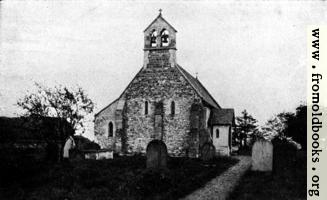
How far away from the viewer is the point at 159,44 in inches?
1267

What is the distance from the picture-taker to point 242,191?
41.1 feet

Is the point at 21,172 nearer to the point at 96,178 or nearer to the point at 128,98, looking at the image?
the point at 96,178

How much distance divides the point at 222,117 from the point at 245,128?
23.0 m

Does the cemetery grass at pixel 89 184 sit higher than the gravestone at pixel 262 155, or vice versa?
the gravestone at pixel 262 155

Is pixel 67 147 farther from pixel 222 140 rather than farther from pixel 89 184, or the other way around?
pixel 222 140

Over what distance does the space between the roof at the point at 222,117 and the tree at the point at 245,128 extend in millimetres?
19515

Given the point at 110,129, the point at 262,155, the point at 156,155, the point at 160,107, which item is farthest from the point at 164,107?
the point at 156,155

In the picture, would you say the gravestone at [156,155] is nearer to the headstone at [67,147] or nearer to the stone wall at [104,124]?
the headstone at [67,147]

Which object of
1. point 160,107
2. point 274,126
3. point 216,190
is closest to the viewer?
point 216,190

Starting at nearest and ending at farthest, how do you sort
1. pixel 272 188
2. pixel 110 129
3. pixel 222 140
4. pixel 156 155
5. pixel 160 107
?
pixel 272 188
pixel 156 155
pixel 160 107
pixel 110 129
pixel 222 140

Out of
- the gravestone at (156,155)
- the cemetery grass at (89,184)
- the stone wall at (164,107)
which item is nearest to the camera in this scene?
the cemetery grass at (89,184)

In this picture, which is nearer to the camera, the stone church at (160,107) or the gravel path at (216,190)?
the gravel path at (216,190)

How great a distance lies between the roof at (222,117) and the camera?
35525 mm

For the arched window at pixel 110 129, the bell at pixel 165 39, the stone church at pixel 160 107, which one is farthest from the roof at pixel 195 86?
the arched window at pixel 110 129
